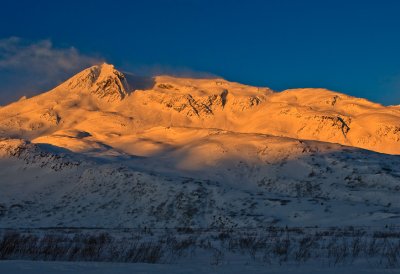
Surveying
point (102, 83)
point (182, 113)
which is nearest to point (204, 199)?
point (182, 113)

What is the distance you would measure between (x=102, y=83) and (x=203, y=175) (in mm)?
117210

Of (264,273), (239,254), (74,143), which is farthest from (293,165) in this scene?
(264,273)

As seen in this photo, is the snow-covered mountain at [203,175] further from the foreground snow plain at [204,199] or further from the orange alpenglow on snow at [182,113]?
the orange alpenglow on snow at [182,113]

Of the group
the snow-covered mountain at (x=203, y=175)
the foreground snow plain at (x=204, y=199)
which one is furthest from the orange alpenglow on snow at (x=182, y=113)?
the foreground snow plain at (x=204, y=199)

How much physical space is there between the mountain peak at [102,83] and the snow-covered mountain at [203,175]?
93.9ft

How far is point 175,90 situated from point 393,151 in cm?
7637

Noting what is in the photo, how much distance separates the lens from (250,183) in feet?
225

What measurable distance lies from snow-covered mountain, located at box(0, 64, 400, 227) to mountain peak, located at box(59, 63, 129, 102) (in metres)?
28.6

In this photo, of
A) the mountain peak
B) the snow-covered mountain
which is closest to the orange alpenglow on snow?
the mountain peak

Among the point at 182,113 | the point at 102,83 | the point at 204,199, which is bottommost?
the point at 204,199

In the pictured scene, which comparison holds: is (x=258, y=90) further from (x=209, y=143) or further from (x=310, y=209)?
(x=310, y=209)

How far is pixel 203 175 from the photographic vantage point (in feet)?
236

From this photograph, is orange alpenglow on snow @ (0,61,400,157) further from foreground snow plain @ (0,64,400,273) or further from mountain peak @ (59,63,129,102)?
foreground snow plain @ (0,64,400,273)

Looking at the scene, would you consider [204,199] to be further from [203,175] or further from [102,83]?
[102,83]
